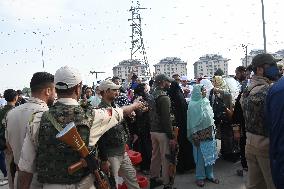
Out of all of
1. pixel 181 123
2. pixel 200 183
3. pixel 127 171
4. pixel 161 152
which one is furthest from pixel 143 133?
pixel 127 171

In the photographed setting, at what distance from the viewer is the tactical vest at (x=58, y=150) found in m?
2.71

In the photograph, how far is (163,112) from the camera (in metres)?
6.15

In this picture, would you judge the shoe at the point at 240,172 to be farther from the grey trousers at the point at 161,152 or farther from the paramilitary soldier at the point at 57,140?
the paramilitary soldier at the point at 57,140

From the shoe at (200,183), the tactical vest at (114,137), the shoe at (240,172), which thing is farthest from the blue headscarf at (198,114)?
the tactical vest at (114,137)

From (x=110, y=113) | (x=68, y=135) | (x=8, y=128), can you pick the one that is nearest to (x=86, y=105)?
(x=110, y=113)

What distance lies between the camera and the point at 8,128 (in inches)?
154

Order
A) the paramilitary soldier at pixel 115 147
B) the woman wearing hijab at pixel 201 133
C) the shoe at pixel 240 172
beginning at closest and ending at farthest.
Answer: the paramilitary soldier at pixel 115 147 → the woman wearing hijab at pixel 201 133 → the shoe at pixel 240 172

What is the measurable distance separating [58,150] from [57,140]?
7cm

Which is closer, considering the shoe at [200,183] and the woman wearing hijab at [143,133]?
the shoe at [200,183]

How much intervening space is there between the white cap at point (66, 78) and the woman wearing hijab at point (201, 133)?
402cm

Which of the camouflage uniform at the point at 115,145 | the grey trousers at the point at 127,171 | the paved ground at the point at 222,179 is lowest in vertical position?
the paved ground at the point at 222,179

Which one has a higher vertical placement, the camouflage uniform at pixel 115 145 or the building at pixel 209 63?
the building at pixel 209 63

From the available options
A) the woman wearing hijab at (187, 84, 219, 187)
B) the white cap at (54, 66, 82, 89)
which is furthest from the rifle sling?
the woman wearing hijab at (187, 84, 219, 187)

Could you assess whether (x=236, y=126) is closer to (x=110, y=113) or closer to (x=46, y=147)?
(x=110, y=113)
